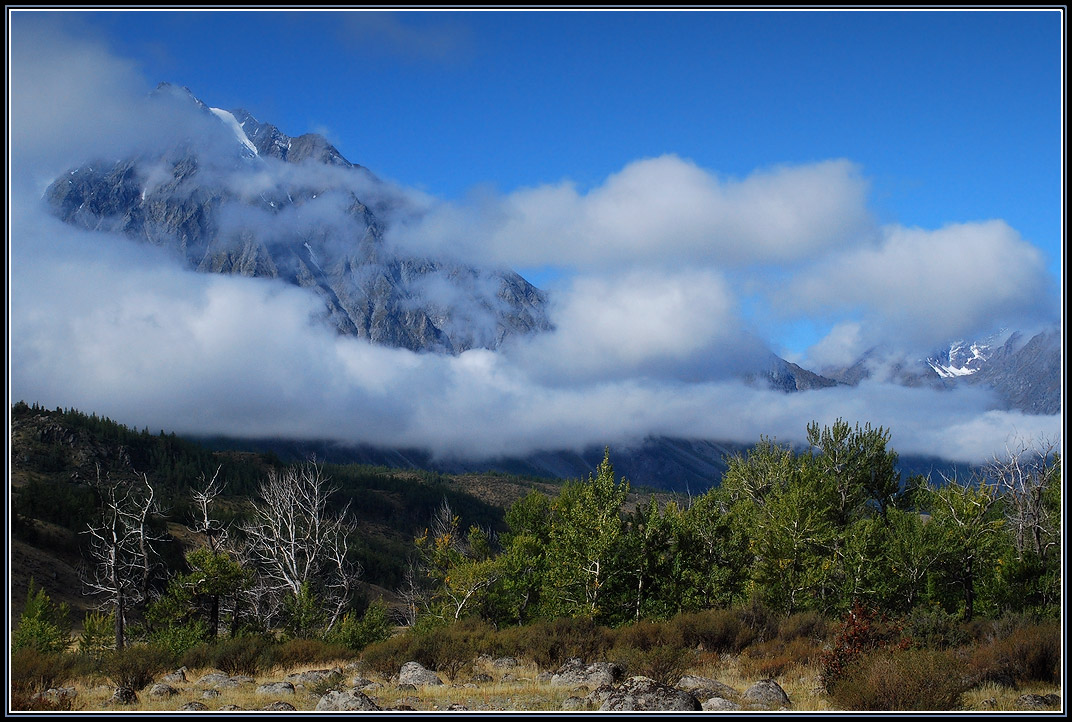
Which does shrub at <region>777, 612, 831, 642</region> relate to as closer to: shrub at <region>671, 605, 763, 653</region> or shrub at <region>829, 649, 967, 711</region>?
shrub at <region>671, 605, 763, 653</region>

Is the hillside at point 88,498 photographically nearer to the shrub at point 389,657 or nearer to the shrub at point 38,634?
the shrub at point 38,634

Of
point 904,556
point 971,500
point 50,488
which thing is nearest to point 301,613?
point 904,556

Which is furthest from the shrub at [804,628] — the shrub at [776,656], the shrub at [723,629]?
the shrub at [776,656]

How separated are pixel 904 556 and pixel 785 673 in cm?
1955

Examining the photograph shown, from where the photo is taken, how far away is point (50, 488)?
117 meters

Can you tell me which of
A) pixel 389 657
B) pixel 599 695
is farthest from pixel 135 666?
pixel 599 695

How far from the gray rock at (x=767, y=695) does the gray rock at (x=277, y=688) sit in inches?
506

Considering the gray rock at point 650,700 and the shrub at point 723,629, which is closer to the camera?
the gray rock at point 650,700

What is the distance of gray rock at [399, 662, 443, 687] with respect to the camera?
846 inches

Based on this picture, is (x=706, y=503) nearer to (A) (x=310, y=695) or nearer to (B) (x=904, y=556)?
(B) (x=904, y=556)

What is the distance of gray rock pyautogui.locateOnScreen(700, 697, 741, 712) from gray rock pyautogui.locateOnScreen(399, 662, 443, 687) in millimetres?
8930

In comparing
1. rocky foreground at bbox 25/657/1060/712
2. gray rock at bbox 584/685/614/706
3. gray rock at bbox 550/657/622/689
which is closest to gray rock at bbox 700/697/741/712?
rocky foreground at bbox 25/657/1060/712

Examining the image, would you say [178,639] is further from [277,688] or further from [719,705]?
[719,705]

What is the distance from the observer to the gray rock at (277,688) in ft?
67.1
